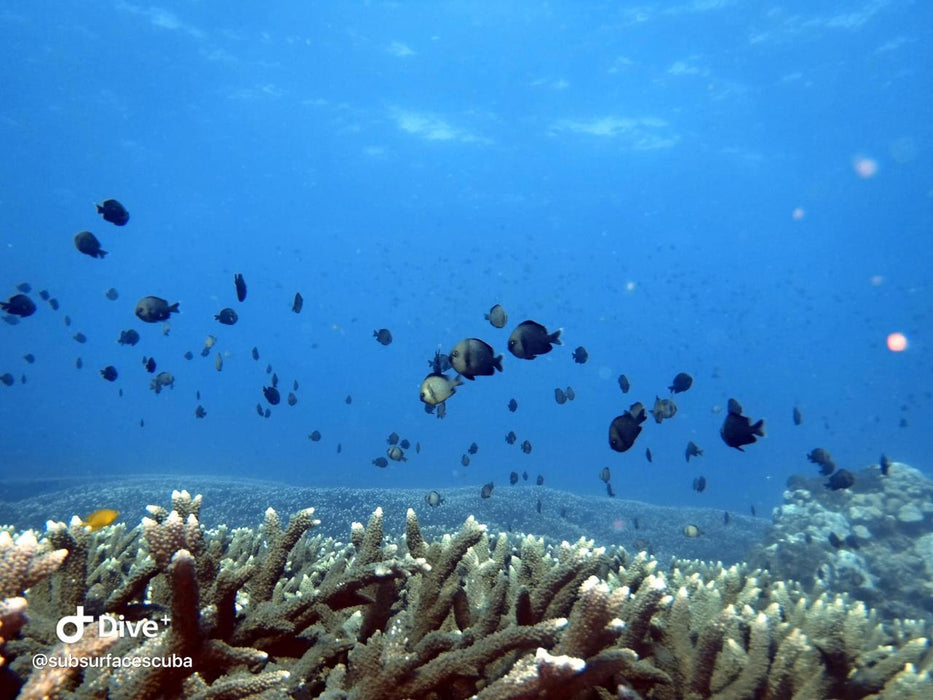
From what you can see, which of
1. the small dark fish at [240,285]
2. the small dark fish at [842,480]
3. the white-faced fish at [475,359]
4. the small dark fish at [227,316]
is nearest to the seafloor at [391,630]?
the white-faced fish at [475,359]

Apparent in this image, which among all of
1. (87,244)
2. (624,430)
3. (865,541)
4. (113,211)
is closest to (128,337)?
(87,244)

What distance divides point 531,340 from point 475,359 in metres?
0.73

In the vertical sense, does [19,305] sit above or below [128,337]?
above

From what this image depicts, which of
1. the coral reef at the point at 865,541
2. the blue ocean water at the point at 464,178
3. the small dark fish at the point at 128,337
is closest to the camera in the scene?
the coral reef at the point at 865,541

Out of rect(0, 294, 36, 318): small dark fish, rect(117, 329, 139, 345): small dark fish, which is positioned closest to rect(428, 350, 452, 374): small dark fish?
rect(0, 294, 36, 318): small dark fish

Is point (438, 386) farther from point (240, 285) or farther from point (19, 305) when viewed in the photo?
point (19, 305)

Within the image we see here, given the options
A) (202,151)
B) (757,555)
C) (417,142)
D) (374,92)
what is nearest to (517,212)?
(417,142)

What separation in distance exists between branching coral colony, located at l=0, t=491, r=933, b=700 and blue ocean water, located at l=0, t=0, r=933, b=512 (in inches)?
606

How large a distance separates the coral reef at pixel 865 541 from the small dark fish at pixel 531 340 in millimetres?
8453

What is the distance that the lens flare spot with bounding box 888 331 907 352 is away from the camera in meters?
136

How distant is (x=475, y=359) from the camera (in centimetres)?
562

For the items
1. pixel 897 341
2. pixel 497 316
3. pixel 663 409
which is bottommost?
pixel 663 409

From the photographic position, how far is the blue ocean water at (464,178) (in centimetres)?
3812

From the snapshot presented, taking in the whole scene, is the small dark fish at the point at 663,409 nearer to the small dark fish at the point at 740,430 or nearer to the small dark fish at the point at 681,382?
the small dark fish at the point at 681,382
